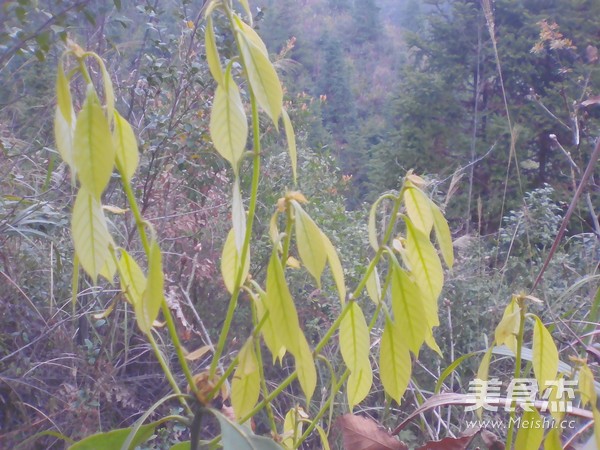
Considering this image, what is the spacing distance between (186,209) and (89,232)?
172 cm

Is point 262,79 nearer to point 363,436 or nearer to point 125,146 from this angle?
point 125,146

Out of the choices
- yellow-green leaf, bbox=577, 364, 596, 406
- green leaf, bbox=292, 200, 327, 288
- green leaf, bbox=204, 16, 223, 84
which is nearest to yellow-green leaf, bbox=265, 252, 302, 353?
green leaf, bbox=292, 200, 327, 288

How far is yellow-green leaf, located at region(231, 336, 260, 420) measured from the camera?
437 mm

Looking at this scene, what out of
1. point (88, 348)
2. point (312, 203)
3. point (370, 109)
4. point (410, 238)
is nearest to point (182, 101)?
point (312, 203)

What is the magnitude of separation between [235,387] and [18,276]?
1.22 meters

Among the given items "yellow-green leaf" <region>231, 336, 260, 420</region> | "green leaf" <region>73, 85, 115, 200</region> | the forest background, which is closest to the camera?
"green leaf" <region>73, 85, 115, 200</region>

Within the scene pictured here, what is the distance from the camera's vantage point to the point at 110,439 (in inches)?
18.9

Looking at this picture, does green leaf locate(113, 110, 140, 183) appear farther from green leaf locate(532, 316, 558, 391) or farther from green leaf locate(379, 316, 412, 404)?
green leaf locate(532, 316, 558, 391)

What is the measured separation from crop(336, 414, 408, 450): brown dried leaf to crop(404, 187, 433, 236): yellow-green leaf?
181 millimetres

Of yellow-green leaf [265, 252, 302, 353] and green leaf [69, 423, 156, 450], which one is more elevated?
yellow-green leaf [265, 252, 302, 353]

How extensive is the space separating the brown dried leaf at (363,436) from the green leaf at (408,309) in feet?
0.40

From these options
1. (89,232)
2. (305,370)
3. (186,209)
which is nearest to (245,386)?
(305,370)

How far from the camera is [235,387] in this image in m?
0.46

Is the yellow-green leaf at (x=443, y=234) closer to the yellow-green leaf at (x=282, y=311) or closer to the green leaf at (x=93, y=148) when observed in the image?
the yellow-green leaf at (x=282, y=311)
